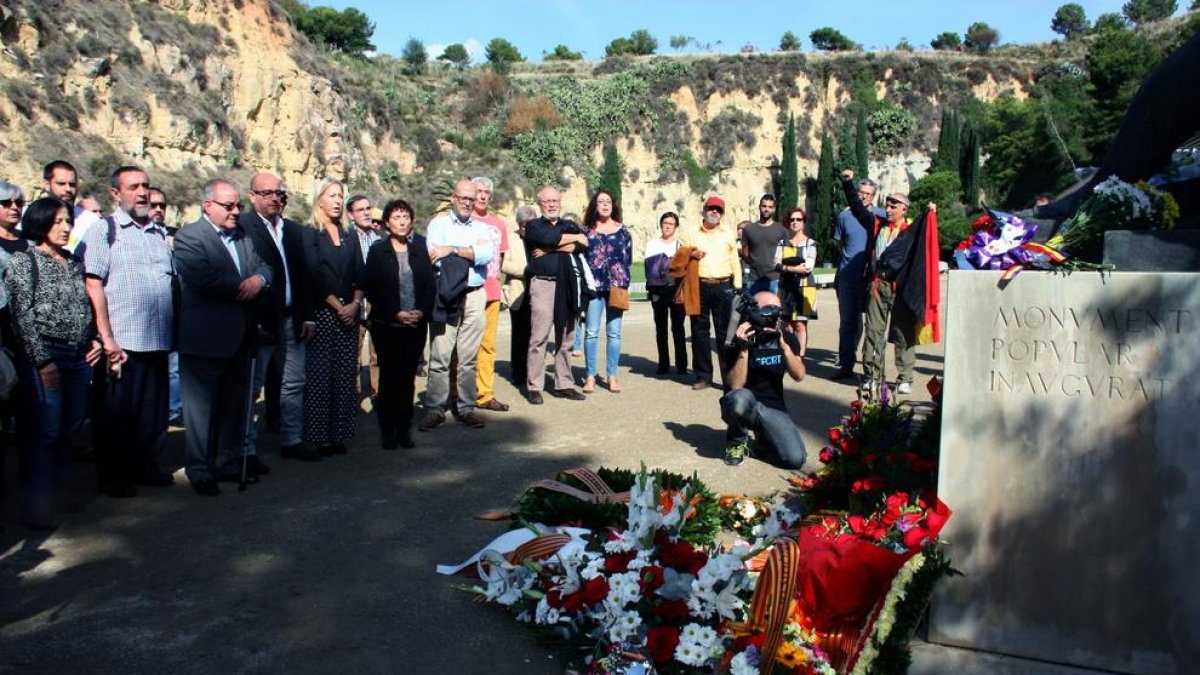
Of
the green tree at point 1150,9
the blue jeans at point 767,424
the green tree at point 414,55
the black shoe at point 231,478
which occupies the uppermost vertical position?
the green tree at point 1150,9

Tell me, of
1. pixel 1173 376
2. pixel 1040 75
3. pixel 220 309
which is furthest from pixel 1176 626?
pixel 1040 75

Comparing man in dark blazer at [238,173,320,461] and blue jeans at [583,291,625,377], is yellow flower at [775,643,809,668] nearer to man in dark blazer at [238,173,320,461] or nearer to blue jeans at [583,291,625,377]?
man in dark blazer at [238,173,320,461]

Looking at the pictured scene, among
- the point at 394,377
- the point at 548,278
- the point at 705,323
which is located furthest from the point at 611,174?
the point at 394,377

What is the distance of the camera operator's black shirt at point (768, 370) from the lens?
680 centimetres

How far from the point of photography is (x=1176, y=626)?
3.25 metres

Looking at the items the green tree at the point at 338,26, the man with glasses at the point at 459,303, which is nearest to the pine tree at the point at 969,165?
the green tree at the point at 338,26

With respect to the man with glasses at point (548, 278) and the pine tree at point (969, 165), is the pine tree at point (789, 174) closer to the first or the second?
the pine tree at point (969, 165)

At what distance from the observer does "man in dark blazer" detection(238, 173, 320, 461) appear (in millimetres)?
6715

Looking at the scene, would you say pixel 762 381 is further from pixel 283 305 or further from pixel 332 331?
pixel 283 305

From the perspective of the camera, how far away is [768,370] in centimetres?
683

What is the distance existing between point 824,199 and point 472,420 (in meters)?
44.6

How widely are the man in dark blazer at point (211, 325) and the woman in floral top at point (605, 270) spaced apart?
405 cm

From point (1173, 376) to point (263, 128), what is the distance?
30811 mm

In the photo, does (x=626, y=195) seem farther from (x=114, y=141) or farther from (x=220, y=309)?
(x=220, y=309)
